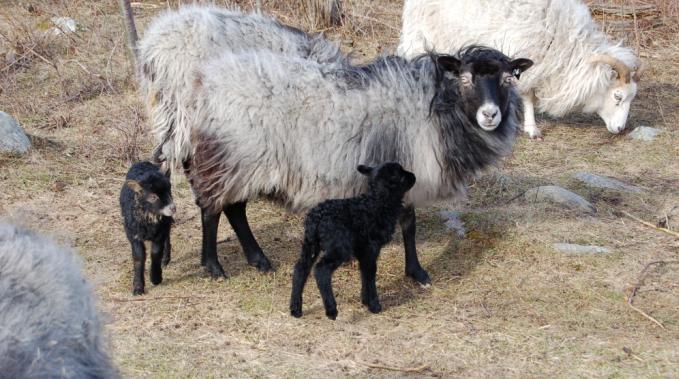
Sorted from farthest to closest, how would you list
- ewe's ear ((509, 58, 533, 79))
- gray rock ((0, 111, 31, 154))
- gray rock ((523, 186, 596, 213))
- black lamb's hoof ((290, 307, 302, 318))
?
gray rock ((0, 111, 31, 154))
gray rock ((523, 186, 596, 213))
ewe's ear ((509, 58, 533, 79))
black lamb's hoof ((290, 307, 302, 318))

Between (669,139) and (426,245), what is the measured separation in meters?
3.91

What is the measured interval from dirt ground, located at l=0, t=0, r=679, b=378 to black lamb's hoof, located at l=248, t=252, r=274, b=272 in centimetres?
9

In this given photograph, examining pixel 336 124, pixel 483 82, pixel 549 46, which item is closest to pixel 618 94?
pixel 549 46

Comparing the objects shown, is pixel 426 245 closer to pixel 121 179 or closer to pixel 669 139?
pixel 121 179

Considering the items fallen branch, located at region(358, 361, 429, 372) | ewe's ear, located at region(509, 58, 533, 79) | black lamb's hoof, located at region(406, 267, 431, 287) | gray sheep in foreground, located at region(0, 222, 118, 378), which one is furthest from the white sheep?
gray sheep in foreground, located at region(0, 222, 118, 378)

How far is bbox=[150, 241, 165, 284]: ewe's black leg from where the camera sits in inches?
216

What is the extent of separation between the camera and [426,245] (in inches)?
251

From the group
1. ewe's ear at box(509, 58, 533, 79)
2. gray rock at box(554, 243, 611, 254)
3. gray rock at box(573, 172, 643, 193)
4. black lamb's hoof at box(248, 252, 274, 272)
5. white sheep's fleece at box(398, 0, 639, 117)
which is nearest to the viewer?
ewe's ear at box(509, 58, 533, 79)

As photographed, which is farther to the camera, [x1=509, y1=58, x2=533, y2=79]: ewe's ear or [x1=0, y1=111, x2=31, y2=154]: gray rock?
[x1=0, y1=111, x2=31, y2=154]: gray rock

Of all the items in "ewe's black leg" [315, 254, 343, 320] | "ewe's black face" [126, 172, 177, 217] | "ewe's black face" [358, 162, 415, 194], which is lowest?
"ewe's black leg" [315, 254, 343, 320]

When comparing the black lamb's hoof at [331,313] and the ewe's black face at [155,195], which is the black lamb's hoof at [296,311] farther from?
the ewe's black face at [155,195]

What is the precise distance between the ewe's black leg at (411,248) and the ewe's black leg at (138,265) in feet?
5.69

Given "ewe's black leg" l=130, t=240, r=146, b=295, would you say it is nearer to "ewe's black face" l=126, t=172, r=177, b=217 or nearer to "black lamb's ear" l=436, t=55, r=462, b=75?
"ewe's black face" l=126, t=172, r=177, b=217

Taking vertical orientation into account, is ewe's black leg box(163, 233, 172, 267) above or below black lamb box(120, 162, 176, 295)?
below
